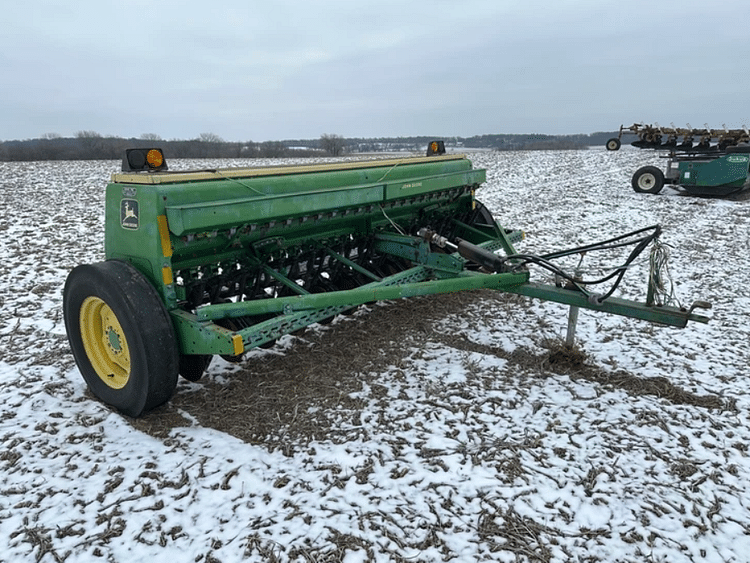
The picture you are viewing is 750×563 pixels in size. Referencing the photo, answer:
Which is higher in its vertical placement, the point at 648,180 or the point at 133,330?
the point at 648,180

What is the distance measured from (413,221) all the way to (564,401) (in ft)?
8.86

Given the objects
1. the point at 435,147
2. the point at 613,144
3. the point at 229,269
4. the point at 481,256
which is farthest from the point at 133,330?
the point at 613,144

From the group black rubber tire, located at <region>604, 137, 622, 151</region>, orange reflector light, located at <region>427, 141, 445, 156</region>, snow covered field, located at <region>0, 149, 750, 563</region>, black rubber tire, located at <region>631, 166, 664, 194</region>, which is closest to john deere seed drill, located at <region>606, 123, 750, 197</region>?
black rubber tire, located at <region>631, 166, 664, 194</region>

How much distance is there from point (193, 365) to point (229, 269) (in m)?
0.80

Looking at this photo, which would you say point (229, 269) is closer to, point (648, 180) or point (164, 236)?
point (164, 236)

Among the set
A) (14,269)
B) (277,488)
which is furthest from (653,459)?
(14,269)

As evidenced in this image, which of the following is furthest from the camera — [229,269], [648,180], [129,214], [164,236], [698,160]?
[648,180]

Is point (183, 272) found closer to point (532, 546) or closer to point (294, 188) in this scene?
point (294, 188)

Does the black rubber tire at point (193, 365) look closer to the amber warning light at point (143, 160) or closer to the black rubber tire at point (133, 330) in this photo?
the black rubber tire at point (133, 330)

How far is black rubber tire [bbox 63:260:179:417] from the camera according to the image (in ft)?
10.9

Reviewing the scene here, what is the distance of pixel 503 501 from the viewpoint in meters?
2.80

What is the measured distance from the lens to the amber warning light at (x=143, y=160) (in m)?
3.66

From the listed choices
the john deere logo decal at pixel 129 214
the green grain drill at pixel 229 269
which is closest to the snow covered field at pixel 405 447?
the green grain drill at pixel 229 269

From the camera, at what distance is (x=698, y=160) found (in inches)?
529
